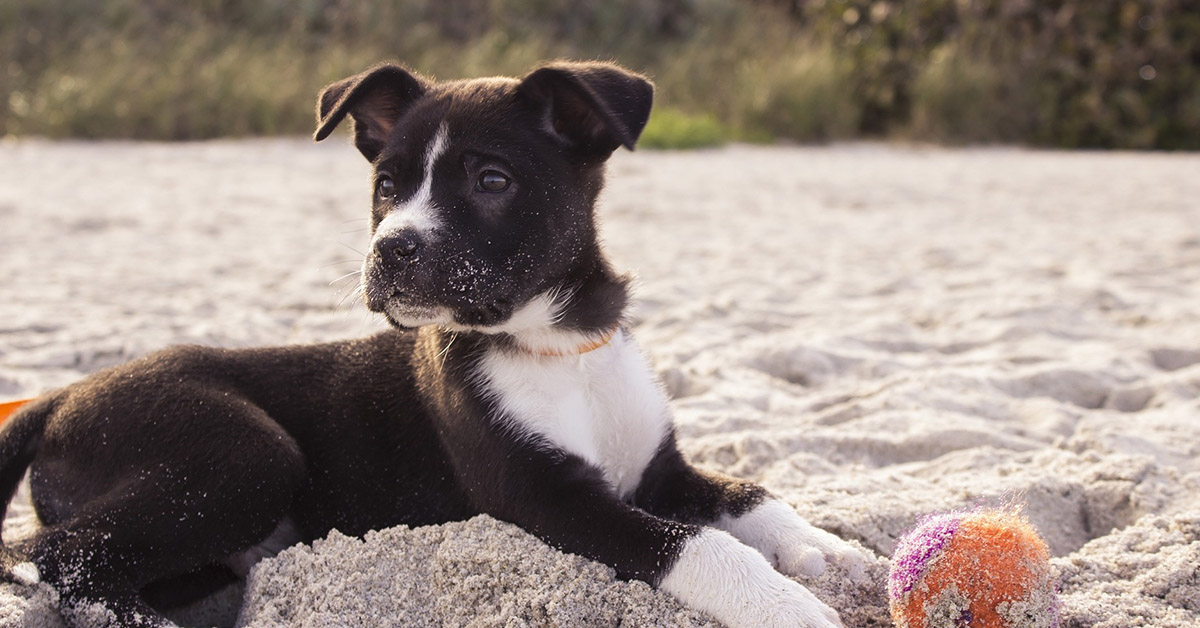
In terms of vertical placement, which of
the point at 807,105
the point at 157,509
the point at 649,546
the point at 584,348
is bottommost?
the point at 807,105

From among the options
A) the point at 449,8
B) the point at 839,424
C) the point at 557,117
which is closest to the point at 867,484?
the point at 839,424

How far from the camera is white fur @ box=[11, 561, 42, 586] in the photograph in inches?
109

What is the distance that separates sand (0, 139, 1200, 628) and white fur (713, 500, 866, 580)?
0.07 m

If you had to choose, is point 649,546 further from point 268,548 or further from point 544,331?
point 268,548

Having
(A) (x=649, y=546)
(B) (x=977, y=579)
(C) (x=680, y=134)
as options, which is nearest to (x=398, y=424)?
(A) (x=649, y=546)

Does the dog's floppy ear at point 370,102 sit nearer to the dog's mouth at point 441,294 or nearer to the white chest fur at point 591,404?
the dog's mouth at point 441,294

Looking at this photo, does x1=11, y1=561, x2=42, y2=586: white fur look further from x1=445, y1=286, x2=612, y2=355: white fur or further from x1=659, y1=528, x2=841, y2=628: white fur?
x1=659, y1=528, x2=841, y2=628: white fur

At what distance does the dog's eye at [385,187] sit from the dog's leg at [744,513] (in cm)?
109

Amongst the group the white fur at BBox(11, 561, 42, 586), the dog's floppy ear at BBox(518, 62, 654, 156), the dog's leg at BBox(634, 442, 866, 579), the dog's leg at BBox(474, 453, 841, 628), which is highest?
the dog's floppy ear at BBox(518, 62, 654, 156)

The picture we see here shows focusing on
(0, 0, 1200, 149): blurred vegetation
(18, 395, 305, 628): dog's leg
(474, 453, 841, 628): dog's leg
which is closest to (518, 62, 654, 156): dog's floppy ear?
(474, 453, 841, 628): dog's leg

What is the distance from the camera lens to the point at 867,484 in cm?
356

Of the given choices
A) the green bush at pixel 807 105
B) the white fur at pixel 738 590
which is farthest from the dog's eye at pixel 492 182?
the green bush at pixel 807 105

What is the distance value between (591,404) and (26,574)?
153 cm

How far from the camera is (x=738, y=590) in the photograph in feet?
8.52
